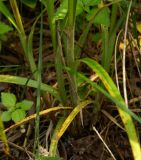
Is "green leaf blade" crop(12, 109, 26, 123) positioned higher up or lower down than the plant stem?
lower down

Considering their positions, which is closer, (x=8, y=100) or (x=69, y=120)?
(x=69, y=120)

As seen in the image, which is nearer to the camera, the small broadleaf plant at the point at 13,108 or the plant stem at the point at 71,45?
the plant stem at the point at 71,45

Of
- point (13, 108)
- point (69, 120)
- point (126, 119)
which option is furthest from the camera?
point (13, 108)

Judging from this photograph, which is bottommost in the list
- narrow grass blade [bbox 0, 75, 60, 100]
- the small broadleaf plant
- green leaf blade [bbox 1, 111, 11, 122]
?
green leaf blade [bbox 1, 111, 11, 122]

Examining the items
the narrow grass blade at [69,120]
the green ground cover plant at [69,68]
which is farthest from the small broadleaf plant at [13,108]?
the narrow grass blade at [69,120]

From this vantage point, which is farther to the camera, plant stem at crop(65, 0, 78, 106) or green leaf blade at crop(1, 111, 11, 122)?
green leaf blade at crop(1, 111, 11, 122)

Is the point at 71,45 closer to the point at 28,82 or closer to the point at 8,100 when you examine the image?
the point at 28,82

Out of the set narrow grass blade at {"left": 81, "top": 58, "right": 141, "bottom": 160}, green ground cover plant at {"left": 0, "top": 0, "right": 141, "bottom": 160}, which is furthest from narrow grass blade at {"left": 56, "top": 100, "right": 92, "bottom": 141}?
narrow grass blade at {"left": 81, "top": 58, "right": 141, "bottom": 160}

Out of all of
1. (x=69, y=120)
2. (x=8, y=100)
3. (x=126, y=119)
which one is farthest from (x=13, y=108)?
(x=126, y=119)

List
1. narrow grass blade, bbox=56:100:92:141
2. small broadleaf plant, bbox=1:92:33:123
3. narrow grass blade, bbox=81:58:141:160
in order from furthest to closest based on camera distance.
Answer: small broadleaf plant, bbox=1:92:33:123
narrow grass blade, bbox=56:100:92:141
narrow grass blade, bbox=81:58:141:160

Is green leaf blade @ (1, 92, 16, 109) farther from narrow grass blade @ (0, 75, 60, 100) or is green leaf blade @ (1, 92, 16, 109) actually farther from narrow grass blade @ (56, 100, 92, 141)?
narrow grass blade @ (56, 100, 92, 141)

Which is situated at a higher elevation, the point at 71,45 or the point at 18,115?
the point at 71,45

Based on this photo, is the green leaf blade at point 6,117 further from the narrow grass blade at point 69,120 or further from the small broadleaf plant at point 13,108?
the narrow grass blade at point 69,120
